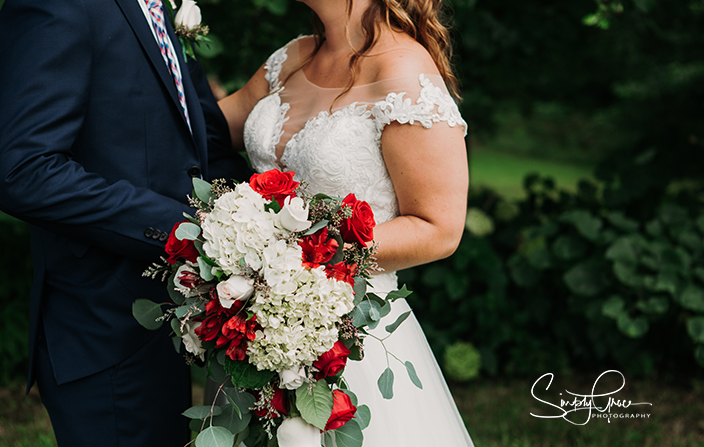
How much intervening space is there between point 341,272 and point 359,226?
120 mm

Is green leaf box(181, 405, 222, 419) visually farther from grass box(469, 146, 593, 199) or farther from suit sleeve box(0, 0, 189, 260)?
grass box(469, 146, 593, 199)

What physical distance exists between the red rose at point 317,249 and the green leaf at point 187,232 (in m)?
0.25

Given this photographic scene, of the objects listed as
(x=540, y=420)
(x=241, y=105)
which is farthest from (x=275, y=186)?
(x=540, y=420)

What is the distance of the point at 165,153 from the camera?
1.71m

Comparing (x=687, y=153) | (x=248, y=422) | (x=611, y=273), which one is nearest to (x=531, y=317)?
(x=611, y=273)

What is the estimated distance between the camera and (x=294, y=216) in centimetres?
126

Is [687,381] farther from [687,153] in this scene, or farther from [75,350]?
[75,350]

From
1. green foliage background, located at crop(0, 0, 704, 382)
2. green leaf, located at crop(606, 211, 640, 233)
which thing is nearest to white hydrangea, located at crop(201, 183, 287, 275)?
green foliage background, located at crop(0, 0, 704, 382)

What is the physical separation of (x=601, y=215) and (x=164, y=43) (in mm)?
3706

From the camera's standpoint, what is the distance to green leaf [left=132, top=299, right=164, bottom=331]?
150 centimetres

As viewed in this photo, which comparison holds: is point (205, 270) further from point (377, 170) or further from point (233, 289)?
point (377, 170)

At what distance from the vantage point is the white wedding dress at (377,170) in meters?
1.80

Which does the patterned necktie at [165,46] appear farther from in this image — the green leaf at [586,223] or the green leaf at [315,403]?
the green leaf at [586,223]

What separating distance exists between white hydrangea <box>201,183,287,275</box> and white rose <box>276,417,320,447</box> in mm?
407
